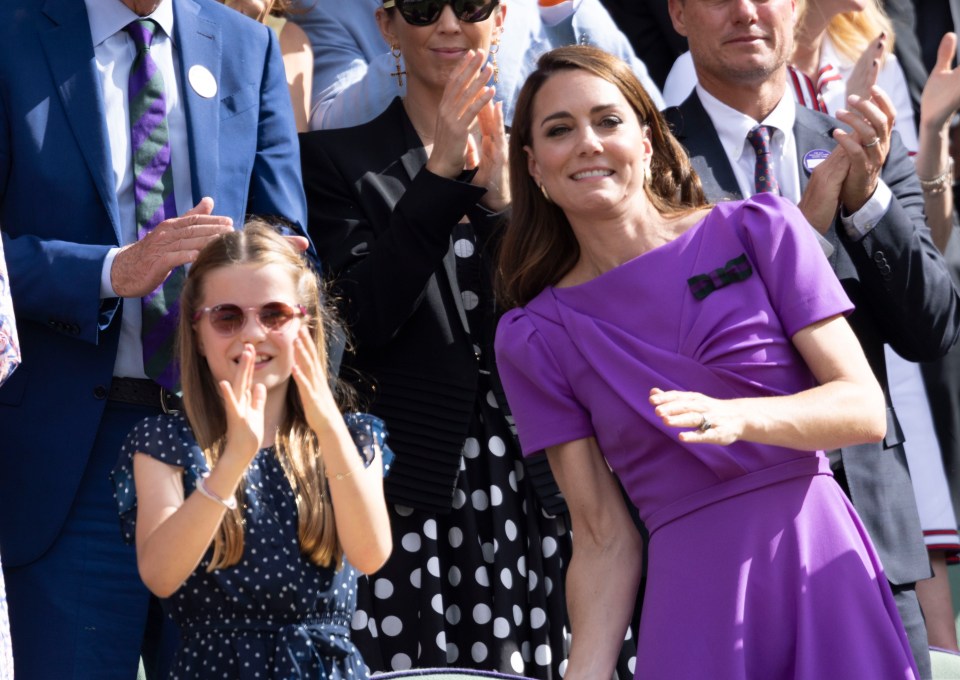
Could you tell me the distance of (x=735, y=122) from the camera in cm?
409

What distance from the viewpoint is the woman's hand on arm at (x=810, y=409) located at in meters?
2.60

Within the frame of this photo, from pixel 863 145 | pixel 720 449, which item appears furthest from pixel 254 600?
pixel 863 145

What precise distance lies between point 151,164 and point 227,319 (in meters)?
0.60

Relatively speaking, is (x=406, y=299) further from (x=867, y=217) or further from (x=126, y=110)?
(x=867, y=217)

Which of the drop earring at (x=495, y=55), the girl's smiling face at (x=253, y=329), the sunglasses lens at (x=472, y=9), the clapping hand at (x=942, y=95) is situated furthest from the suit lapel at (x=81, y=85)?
the clapping hand at (x=942, y=95)

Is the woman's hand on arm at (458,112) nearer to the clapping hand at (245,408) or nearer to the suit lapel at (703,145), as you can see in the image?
the suit lapel at (703,145)

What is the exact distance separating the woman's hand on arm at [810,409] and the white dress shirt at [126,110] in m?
1.28

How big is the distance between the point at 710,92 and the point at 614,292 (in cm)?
121

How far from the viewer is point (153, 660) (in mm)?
3436

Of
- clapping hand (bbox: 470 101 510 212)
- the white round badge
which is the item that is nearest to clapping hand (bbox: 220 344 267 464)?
the white round badge

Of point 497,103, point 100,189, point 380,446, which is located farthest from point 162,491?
point 497,103

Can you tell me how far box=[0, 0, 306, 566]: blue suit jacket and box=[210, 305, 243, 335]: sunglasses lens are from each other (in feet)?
1.16

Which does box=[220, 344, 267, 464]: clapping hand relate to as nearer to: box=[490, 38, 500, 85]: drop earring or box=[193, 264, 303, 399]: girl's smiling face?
box=[193, 264, 303, 399]: girl's smiling face

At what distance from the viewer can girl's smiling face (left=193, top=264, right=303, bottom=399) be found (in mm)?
3059
